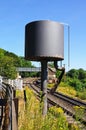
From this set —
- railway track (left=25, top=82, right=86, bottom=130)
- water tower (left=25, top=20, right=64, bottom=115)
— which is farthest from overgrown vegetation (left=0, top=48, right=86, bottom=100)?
water tower (left=25, top=20, right=64, bottom=115)

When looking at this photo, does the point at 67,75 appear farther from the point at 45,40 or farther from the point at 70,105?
the point at 45,40

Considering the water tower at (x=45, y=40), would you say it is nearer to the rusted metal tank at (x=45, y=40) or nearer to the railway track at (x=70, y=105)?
the rusted metal tank at (x=45, y=40)

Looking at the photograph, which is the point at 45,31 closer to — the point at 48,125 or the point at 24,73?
the point at 48,125

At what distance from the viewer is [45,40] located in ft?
32.7

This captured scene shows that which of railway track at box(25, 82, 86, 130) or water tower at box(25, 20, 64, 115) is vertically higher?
water tower at box(25, 20, 64, 115)

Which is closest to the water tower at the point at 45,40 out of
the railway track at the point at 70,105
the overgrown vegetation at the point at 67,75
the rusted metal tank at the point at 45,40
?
the rusted metal tank at the point at 45,40

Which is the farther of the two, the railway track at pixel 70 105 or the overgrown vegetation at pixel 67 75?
the overgrown vegetation at pixel 67 75

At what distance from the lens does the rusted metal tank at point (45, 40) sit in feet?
32.7

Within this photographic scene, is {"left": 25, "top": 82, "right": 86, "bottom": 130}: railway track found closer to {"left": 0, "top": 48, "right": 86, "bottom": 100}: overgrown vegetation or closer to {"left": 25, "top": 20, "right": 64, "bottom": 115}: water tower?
{"left": 25, "top": 20, "right": 64, "bottom": 115}: water tower

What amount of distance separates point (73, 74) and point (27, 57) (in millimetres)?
127621

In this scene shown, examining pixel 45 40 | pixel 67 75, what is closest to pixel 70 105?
pixel 67 75

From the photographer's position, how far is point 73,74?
137500 mm

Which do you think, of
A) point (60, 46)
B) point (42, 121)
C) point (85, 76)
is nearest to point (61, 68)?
point (60, 46)

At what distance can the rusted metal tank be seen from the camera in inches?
392
